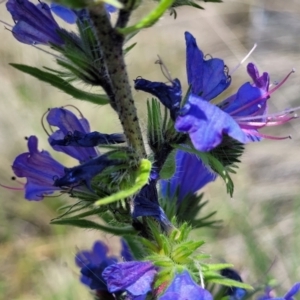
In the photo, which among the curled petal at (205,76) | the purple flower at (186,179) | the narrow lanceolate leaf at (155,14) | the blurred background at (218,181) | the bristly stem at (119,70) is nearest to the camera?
the narrow lanceolate leaf at (155,14)

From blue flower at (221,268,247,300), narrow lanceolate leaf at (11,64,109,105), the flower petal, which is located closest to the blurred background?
blue flower at (221,268,247,300)

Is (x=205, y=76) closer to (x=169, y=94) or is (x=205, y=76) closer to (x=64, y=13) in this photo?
(x=169, y=94)

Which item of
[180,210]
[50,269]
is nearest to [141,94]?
[50,269]

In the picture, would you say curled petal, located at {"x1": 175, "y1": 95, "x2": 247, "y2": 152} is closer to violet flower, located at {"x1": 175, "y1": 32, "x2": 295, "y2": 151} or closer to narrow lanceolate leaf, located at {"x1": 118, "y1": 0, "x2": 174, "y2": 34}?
violet flower, located at {"x1": 175, "y1": 32, "x2": 295, "y2": 151}

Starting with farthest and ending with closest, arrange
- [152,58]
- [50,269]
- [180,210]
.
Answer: [152,58], [50,269], [180,210]

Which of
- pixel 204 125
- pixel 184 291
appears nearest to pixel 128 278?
pixel 184 291

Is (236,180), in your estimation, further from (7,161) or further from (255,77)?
(255,77)

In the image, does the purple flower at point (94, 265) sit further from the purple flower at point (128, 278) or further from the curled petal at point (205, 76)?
the curled petal at point (205, 76)

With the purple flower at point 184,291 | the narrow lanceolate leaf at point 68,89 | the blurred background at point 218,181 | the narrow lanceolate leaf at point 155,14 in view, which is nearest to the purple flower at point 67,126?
the narrow lanceolate leaf at point 68,89
